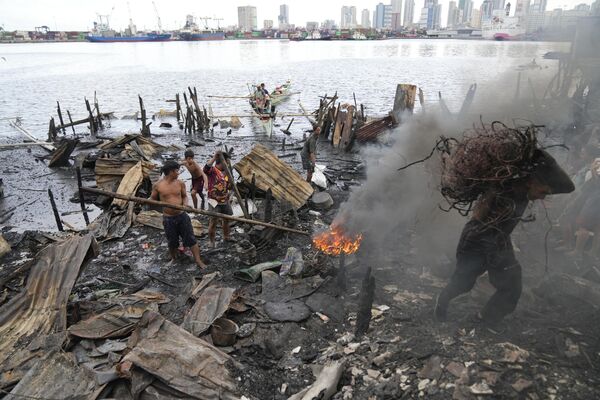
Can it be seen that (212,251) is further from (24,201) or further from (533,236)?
(24,201)

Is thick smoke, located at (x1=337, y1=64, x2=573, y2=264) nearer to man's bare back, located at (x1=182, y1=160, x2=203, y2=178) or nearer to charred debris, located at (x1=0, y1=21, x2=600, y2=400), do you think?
charred debris, located at (x1=0, y1=21, x2=600, y2=400)

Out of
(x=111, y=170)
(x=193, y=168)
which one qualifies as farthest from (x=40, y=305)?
(x=111, y=170)

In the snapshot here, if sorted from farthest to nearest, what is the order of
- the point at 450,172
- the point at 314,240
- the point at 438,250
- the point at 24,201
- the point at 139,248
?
the point at 24,201 < the point at 139,248 < the point at 314,240 < the point at 438,250 < the point at 450,172

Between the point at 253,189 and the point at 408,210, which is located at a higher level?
the point at 408,210

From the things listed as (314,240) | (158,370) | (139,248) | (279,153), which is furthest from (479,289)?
(279,153)

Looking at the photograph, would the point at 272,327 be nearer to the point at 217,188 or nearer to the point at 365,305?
the point at 365,305

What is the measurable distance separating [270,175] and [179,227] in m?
3.34

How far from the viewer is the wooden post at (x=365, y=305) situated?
457 cm

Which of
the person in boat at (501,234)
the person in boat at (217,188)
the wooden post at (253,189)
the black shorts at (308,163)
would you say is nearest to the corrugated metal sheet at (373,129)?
the black shorts at (308,163)

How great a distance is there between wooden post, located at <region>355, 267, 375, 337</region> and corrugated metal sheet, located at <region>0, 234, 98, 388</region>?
3558mm

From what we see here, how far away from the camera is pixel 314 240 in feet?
23.2

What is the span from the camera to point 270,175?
9.48 meters

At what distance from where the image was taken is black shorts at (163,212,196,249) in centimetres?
654

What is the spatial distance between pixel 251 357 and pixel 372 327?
1.53 m
